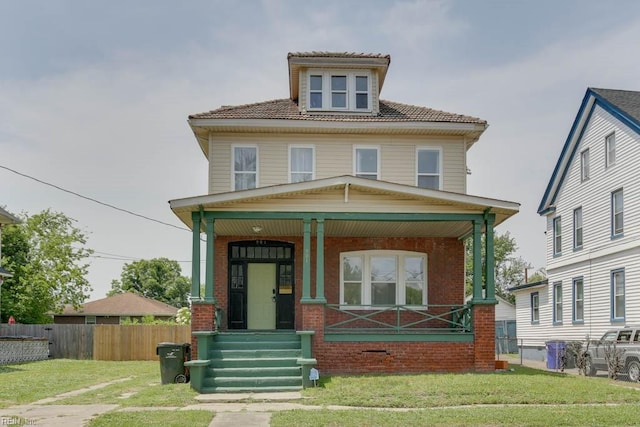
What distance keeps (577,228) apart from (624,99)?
5.15 m

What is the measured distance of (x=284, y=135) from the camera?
1914 cm

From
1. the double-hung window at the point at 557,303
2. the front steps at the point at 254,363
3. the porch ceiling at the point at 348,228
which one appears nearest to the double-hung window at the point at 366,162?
the porch ceiling at the point at 348,228

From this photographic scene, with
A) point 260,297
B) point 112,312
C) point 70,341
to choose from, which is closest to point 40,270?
point 112,312

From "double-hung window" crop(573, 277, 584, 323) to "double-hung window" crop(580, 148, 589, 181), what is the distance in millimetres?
3810

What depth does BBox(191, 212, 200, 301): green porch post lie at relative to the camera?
15.6m

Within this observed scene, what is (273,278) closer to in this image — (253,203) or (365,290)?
(365,290)

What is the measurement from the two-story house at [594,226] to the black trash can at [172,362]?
13739mm

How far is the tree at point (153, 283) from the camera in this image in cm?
7812

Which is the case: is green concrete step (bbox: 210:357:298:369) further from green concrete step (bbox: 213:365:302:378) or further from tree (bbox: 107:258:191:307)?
tree (bbox: 107:258:191:307)

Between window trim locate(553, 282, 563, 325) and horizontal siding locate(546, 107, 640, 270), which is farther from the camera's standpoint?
window trim locate(553, 282, 563, 325)

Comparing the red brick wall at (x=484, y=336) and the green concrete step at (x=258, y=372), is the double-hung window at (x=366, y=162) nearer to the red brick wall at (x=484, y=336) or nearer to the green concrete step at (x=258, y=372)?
the red brick wall at (x=484, y=336)

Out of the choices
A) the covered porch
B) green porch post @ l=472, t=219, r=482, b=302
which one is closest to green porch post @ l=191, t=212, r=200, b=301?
the covered porch

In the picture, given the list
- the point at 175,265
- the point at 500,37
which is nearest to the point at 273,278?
the point at 500,37

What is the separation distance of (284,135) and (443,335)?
23.7 feet
